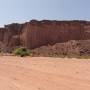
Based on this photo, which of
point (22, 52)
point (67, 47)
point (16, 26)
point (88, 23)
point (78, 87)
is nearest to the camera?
point (78, 87)

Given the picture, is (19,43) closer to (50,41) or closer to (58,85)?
(50,41)

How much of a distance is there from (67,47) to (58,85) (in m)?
39.7

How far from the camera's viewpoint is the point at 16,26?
258 feet

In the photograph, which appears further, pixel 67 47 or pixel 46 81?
pixel 67 47

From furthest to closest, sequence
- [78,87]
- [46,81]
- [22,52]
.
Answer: [22,52], [46,81], [78,87]

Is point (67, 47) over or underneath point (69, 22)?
underneath

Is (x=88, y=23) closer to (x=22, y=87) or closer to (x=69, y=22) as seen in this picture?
(x=69, y=22)

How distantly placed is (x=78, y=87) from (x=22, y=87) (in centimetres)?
192

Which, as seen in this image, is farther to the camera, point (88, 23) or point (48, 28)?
point (88, 23)

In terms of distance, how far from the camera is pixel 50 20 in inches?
2576

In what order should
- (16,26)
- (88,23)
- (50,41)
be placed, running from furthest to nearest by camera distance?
(16,26) < (88,23) < (50,41)

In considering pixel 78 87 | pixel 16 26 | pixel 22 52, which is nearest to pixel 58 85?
pixel 78 87

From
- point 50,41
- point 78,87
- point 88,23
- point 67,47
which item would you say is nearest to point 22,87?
point 78,87

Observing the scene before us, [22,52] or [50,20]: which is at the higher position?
[50,20]
